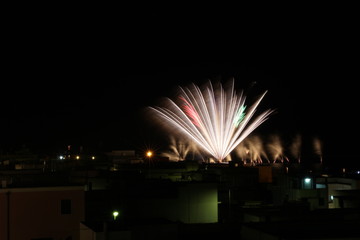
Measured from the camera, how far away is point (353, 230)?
800cm

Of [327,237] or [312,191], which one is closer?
[327,237]

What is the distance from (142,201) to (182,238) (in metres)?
3.77

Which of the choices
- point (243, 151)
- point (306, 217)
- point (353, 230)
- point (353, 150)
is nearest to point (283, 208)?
point (306, 217)

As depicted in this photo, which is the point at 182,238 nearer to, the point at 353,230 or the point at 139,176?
the point at 353,230

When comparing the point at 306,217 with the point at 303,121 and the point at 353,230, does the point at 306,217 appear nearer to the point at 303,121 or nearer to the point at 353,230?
the point at 353,230

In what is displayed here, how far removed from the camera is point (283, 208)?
11961 mm

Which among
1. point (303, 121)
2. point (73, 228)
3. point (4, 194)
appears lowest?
point (73, 228)

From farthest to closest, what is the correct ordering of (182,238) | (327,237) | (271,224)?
(182,238), (271,224), (327,237)

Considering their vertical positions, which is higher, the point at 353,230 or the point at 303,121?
the point at 303,121

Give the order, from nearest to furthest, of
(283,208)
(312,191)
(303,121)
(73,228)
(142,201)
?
1. (73,228)
2. (283,208)
3. (142,201)
4. (312,191)
5. (303,121)

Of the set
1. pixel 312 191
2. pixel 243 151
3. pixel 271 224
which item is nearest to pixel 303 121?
pixel 243 151

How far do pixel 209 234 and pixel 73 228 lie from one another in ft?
10.6

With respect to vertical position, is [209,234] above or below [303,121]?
below

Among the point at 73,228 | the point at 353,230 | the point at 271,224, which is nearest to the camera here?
Answer: the point at 353,230
